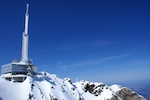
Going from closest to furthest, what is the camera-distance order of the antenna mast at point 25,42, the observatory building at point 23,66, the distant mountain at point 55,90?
the distant mountain at point 55,90 → the observatory building at point 23,66 → the antenna mast at point 25,42

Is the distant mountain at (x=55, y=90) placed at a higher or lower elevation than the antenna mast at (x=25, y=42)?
lower

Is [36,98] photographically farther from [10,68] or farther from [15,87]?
[10,68]

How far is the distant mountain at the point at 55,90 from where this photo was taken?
274 ft

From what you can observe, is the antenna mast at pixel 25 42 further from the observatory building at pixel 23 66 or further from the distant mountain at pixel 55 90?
the distant mountain at pixel 55 90

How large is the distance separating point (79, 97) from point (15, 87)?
116 feet

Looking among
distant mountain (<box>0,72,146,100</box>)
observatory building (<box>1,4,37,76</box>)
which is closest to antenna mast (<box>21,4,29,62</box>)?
observatory building (<box>1,4,37,76</box>)

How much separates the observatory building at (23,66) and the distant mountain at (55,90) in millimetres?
4416

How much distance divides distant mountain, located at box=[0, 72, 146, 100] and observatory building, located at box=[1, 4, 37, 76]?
4416mm

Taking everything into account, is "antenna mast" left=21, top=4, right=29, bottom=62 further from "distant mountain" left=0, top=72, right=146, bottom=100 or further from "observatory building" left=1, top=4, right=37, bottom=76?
"distant mountain" left=0, top=72, right=146, bottom=100

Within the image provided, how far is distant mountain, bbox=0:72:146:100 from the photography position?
8356 cm

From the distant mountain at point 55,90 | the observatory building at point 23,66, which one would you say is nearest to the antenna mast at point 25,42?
the observatory building at point 23,66

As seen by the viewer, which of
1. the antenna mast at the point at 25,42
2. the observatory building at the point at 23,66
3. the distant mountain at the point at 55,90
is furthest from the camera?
the antenna mast at the point at 25,42

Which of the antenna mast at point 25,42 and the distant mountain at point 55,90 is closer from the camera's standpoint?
the distant mountain at point 55,90

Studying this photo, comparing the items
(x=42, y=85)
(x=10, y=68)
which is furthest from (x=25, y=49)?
(x=42, y=85)
